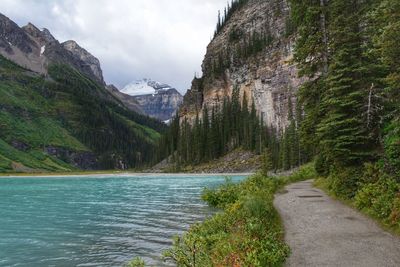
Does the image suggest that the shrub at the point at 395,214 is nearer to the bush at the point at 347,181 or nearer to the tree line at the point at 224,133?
the bush at the point at 347,181

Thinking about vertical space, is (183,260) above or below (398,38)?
below

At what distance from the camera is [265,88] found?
160 m

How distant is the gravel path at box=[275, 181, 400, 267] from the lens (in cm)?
1195

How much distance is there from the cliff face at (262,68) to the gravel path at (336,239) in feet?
400

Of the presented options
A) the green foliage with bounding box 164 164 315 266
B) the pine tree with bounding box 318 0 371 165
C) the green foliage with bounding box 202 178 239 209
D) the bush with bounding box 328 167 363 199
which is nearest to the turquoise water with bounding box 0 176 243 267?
the green foliage with bounding box 202 178 239 209

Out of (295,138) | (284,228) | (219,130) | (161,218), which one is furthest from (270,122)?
(284,228)

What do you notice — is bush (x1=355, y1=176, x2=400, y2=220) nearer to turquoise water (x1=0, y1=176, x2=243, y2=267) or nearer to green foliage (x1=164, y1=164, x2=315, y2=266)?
green foliage (x1=164, y1=164, x2=315, y2=266)

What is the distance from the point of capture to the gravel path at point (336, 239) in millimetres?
11953

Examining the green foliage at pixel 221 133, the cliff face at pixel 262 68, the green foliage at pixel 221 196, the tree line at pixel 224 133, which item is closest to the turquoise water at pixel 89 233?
the green foliage at pixel 221 196

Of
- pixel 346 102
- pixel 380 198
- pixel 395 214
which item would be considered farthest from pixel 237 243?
pixel 346 102

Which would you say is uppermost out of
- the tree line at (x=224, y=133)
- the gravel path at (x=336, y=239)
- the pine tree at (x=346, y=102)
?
the tree line at (x=224, y=133)

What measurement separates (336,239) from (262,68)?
15227 cm

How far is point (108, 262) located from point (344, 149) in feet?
47.3

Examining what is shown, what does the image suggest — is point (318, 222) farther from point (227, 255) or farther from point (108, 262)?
point (108, 262)
